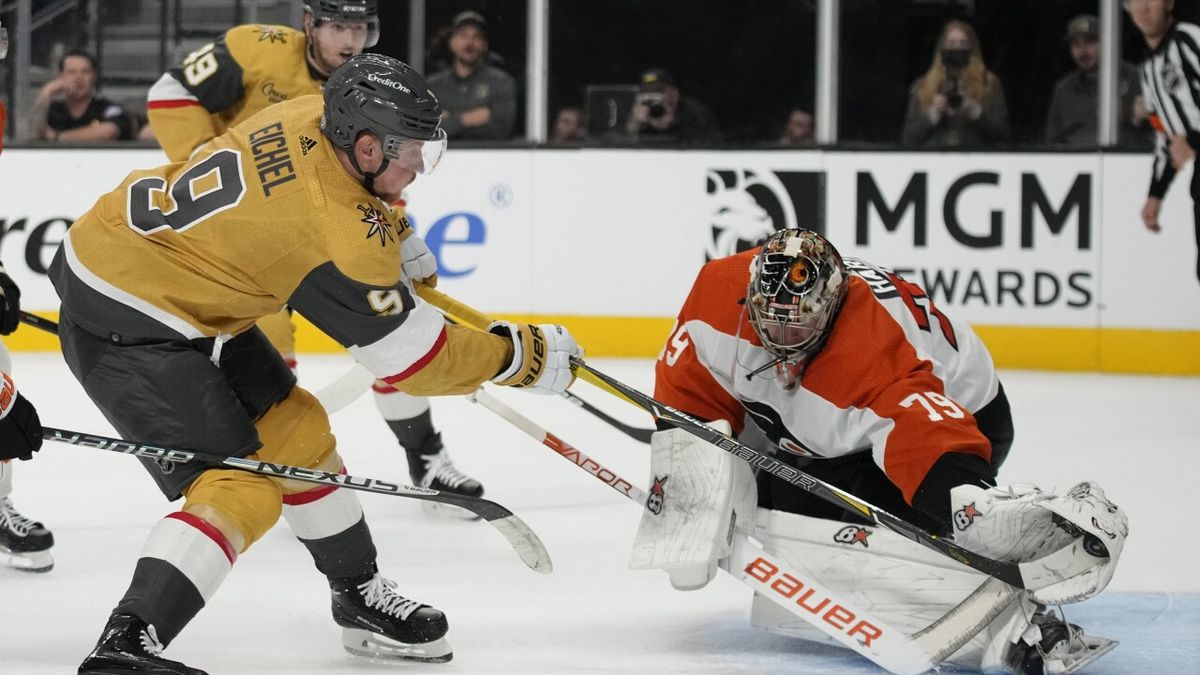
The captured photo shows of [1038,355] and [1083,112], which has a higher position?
[1083,112]

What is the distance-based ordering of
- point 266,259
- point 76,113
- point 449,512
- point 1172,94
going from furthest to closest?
1. point 76,113
2. point 1172,94
3. point 449,512
4. point 266,259

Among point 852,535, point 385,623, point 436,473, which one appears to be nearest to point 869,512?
point 852,535

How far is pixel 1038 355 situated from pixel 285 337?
137 inches

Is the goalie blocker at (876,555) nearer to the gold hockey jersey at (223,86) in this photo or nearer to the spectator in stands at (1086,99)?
the gold hockey jersey at (223,86)

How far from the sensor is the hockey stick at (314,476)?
2668 millimetres

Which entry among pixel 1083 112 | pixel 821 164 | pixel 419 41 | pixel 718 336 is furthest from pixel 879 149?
pixel 718 336

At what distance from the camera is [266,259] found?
103 inches

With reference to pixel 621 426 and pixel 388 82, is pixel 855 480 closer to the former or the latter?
pixel 621 426

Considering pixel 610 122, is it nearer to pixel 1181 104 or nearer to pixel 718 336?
pixel 1181 104

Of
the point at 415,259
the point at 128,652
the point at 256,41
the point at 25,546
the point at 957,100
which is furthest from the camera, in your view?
the point at 957,100

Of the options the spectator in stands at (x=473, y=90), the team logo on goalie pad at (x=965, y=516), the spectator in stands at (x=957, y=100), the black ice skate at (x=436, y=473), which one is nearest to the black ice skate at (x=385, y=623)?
the team logo on goalie pad at (x=965, y=516)

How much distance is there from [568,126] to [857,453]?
3911 millimetres

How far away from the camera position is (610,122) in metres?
6.90

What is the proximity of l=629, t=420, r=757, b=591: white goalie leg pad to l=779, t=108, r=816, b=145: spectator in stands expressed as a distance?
392 centimetres
